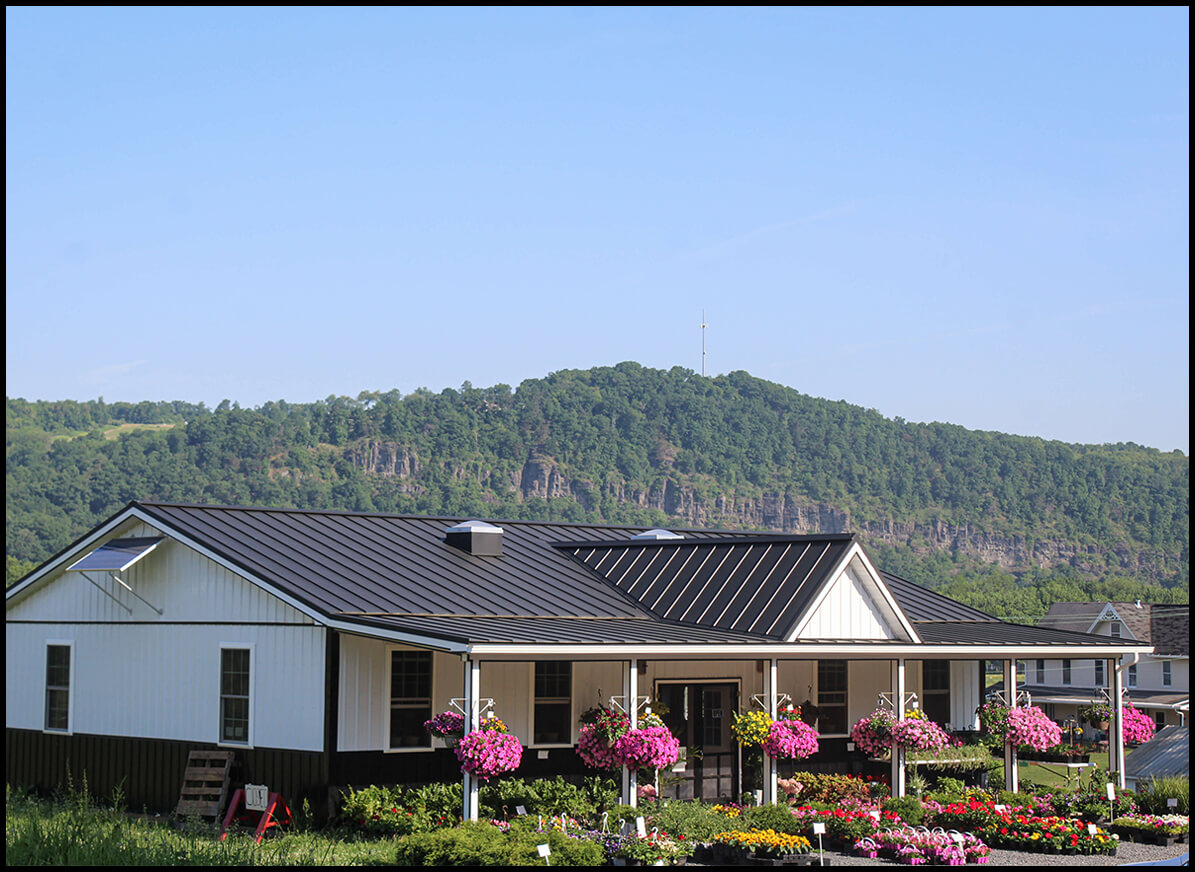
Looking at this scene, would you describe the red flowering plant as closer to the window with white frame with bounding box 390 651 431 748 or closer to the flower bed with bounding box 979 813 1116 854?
the window with white frame with bounding box 390 651 431 748

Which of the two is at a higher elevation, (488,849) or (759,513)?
(759,513)

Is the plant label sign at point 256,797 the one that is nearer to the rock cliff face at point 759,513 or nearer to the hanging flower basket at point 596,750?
the hanging flower basket at point 596,750

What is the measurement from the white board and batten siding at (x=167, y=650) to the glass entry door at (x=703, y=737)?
5.84m

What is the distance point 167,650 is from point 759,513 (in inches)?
4845

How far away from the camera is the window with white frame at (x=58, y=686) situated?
2444cm

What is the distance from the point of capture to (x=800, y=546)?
23844 mm

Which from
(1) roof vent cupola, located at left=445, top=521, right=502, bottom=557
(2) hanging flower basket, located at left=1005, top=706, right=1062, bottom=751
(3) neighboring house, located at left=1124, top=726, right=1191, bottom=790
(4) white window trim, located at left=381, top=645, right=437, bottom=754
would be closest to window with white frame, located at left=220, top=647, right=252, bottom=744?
(4) white window trim, located at left=381, top=645, right=437, bottom=754

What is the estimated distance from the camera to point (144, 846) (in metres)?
14.9

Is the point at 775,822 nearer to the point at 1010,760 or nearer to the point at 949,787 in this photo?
the point at 949,787

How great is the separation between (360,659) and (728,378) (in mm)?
138731

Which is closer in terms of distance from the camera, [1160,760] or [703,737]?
[703,737]

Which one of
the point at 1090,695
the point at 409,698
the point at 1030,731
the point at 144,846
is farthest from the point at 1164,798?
the point at 1090,695

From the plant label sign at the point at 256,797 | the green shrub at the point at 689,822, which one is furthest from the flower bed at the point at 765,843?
the plant label sign at the point at 256,797

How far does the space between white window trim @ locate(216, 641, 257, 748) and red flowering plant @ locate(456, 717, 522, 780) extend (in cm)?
413
